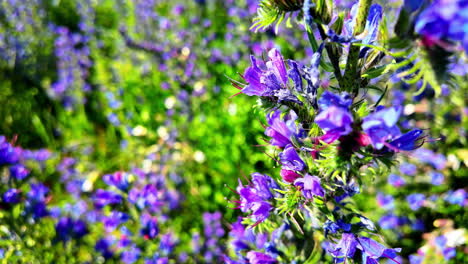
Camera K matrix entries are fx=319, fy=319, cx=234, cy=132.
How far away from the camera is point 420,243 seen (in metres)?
2.38

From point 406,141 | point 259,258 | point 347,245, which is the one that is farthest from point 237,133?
point 406,141

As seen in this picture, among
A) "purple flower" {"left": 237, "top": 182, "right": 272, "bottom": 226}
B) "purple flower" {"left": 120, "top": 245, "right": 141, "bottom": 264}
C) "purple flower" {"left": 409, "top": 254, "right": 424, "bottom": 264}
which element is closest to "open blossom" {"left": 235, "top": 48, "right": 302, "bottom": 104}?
"purple flower" {"left": 237, "top": 182, "right": 272, "bottom": 226}

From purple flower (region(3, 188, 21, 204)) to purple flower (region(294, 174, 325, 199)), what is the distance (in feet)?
5.62

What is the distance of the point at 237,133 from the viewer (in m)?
2.45

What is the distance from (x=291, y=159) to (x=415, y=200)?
202 centimetres

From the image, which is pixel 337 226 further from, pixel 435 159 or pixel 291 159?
pixel 435 159

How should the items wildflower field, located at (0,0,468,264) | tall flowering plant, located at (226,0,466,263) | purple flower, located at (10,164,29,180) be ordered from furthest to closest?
purple flower, located at (10,164,29,180) → wildflower field, located at (0,0,468,264) → tall flowering plant, located at (226,0,466,263)

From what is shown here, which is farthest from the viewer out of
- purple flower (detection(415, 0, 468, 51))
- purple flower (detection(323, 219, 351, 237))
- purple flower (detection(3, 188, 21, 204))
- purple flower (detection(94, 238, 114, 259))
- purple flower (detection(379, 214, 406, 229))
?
purple flower (detection(379, 214, 406, 229))

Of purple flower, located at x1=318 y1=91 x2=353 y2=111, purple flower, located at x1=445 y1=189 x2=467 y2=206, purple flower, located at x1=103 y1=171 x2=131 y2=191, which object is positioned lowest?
purple flower, located at x1=103 y1=171 x2=131 y2=191

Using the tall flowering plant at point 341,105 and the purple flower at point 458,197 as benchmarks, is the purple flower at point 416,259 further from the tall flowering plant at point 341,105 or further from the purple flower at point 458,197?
the tall flowering plant at point 341,105

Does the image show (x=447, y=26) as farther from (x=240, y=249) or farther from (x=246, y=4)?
(x=246, y=4)

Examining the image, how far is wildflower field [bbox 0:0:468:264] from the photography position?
85 cm

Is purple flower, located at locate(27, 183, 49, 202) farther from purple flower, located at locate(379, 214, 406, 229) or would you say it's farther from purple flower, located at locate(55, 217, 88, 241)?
purple flower, located at locate(379, 214, 406, 229)

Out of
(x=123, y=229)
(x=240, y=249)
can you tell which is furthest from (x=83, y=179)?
(x=240, y=249)
